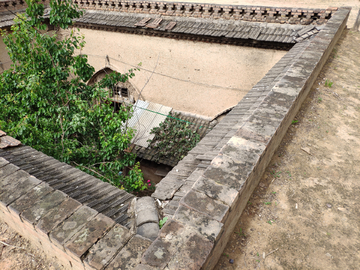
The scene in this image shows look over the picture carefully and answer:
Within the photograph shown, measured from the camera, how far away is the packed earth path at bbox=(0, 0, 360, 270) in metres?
2.15

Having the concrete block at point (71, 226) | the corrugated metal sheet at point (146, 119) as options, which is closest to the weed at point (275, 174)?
the concrete block at point (71, 226)

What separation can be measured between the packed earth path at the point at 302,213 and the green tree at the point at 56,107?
9.42ft

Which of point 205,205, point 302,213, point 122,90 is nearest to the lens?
point 205,205

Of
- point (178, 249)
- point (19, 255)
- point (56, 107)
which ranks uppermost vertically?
point (178, 249)

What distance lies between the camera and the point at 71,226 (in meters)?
2.16

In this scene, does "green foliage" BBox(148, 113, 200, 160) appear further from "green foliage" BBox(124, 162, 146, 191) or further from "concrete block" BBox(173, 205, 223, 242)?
"concrete block" BBox(173, 205, 223, 242)

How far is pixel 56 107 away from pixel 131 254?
5.02 meters

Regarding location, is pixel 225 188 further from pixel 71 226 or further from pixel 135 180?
pixel 135 180

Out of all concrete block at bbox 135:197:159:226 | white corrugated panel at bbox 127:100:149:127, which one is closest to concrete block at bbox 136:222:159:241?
concrete block at bbox 135:197:159:226

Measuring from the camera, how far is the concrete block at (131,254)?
182cm

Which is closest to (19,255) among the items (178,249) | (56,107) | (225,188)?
(178,249)

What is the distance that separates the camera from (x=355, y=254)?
2160mm

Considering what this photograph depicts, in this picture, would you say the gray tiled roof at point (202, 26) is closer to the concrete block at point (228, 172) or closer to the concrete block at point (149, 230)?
the concrete block at point (228, 172)

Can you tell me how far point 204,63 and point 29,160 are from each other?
7.06 metres
